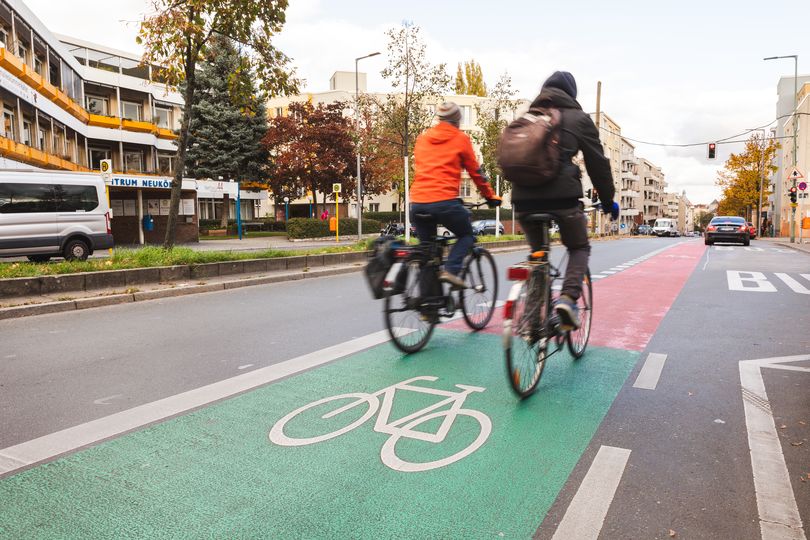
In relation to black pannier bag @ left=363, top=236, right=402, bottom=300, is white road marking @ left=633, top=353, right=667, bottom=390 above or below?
below

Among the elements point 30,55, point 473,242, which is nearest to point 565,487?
point 473,242

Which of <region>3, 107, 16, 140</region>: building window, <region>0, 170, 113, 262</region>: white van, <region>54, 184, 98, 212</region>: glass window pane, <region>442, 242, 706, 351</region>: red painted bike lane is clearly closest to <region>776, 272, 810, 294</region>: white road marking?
<region>442, 242, 706, 351</region>: red painted bike lane

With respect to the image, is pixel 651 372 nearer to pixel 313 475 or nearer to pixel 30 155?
pixel 313 475

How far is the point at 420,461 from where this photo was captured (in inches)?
123

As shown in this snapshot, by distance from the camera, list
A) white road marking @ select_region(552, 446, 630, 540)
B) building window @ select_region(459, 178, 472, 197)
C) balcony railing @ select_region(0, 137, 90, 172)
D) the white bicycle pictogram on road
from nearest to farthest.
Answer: white road marking @ select_region(552, 446, 630, 540) → the white bicycle pictogram on road → balcony railing @ select_region(0, 137, 90, 172) → building window @ select_region(459, 178, 472, 197)

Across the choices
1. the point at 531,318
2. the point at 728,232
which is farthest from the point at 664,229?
the point at 531,318

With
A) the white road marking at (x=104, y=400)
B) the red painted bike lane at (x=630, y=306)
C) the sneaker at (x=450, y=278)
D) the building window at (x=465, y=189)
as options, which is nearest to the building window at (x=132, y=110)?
the building window at (x=465, y=189)

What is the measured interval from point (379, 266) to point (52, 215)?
15549mm

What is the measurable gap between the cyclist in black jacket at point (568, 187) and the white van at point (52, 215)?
54.1 ft

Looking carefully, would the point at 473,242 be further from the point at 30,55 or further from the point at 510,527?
the point at 30,55

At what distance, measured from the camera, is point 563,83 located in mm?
4234

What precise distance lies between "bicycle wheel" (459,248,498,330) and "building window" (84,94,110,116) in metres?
45.9

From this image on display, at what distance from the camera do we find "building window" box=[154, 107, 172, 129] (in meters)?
49.3

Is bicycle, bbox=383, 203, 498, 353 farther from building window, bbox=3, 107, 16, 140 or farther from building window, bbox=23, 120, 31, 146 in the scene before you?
building window, bbox=23, 120, 31, 146
